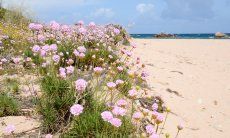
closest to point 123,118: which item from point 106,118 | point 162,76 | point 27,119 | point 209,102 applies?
point 106,118

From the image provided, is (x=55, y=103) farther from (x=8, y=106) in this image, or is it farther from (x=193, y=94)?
(x=193, y=94)

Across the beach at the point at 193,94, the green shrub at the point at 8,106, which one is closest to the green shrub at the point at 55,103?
the green shrub at the point at 8,106

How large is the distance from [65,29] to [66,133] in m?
2.93

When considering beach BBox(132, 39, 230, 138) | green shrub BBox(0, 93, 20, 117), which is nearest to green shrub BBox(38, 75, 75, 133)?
green shrub BBox(0, 93, 20, 117)

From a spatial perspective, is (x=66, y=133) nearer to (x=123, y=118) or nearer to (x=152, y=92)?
(x=123, y=118)

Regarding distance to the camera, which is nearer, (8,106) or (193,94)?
(8,106)

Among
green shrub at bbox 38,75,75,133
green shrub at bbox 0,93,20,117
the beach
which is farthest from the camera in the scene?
the beach

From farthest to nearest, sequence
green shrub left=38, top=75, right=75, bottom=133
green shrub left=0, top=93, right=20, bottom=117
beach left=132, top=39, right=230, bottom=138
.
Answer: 1. beach left=132, top=39, right=230, bottom=138
2. green shrub left=0, top=93, right=20, bottom=117
3. green shrub left=38, top=75, right=75, bottom=133

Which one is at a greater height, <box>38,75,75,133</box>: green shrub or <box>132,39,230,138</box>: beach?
<box>38,75,75,133</box>: green shrub

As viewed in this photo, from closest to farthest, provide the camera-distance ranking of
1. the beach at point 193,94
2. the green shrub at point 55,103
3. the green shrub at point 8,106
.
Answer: the green shrub at point 55,103
the green shrub at point 8,106
the beach at point 193,94

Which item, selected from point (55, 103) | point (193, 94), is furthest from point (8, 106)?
point (193, 94)

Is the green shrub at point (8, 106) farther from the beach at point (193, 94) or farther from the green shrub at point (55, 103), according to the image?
the beach at point (193, 94)

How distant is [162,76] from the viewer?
921cm

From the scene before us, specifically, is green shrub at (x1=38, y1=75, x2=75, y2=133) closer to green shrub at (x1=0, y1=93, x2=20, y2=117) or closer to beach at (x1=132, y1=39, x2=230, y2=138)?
green shrub at (x1=0, y1=93, x2=20, y2=117)
